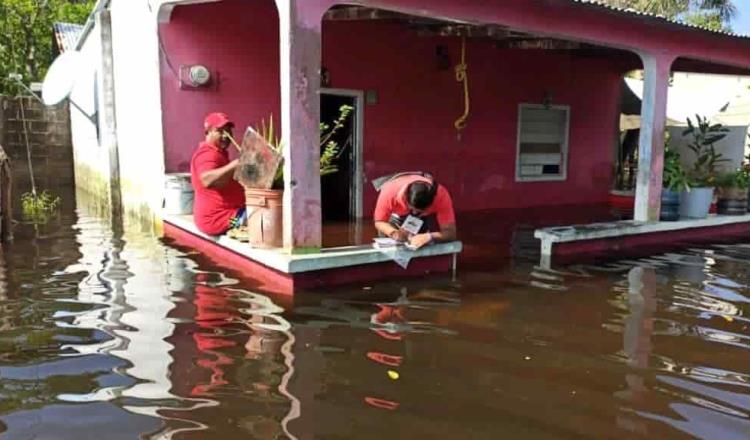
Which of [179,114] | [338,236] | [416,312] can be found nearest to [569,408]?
[416,312]

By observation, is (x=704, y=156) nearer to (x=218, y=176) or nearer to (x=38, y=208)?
(x=218, y=176)

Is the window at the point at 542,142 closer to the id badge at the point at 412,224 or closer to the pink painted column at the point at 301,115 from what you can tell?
the id badge at the point at 412,224

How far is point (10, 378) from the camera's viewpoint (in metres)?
3.39

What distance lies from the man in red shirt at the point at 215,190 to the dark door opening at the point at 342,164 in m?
2.68

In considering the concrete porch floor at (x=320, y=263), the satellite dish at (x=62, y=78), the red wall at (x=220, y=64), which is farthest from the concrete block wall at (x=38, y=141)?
the concrete porch floor at (x=320, y=263)

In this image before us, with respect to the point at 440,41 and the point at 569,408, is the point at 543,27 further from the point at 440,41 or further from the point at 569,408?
the point at 569,408

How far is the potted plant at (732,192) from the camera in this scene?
8.62m

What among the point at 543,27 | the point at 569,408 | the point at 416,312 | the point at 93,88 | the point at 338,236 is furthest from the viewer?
the point at 93,88


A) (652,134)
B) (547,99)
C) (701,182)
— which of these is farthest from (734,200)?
(547,99)

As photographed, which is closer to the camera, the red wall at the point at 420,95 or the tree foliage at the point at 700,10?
the red wall at the point at 420,95

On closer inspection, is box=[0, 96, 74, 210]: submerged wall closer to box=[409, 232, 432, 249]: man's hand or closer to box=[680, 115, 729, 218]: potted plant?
box=[409, 232, 432, 249]: man's hand

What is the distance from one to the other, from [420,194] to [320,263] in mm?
974

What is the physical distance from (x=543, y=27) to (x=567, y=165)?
195 inches

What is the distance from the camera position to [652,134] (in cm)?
770
